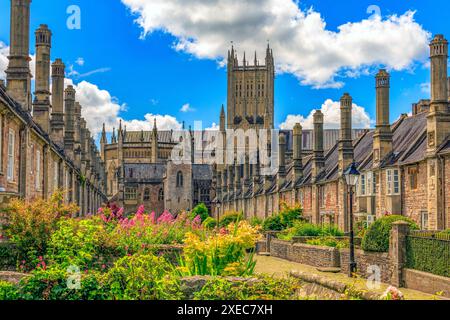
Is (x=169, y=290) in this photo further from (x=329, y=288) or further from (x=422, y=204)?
(x=422, y=204)

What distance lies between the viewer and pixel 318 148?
51969 millimetres

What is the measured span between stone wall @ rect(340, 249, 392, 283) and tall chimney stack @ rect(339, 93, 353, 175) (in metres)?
19.7

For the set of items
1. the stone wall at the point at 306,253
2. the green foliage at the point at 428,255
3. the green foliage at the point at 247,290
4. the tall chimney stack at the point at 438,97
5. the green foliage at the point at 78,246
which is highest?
the tall chimney stack at the point at 438,97

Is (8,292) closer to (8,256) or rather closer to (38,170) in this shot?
(8,256)

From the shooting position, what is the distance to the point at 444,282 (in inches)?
→ 677

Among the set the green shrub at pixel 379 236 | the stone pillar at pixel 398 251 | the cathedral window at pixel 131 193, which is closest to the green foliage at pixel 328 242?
the green shrub at pixel 379 236

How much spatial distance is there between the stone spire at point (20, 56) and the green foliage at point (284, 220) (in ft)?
74.3

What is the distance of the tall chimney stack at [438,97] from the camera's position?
30.9 m

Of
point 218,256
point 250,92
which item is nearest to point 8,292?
point 218,256

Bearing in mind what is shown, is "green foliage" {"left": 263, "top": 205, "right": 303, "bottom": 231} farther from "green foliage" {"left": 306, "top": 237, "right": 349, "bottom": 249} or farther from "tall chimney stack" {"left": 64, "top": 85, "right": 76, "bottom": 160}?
"green foliage" {"left": 306, "top": 237, "right": 349, "bottom": 249}

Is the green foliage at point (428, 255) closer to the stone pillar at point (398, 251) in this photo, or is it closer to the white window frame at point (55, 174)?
the stone pillar at point (398, 251)

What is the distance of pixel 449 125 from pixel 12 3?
22.2 metres

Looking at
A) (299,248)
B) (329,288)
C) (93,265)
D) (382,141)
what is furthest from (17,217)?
(382,141)

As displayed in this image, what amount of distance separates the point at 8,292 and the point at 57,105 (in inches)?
1312
